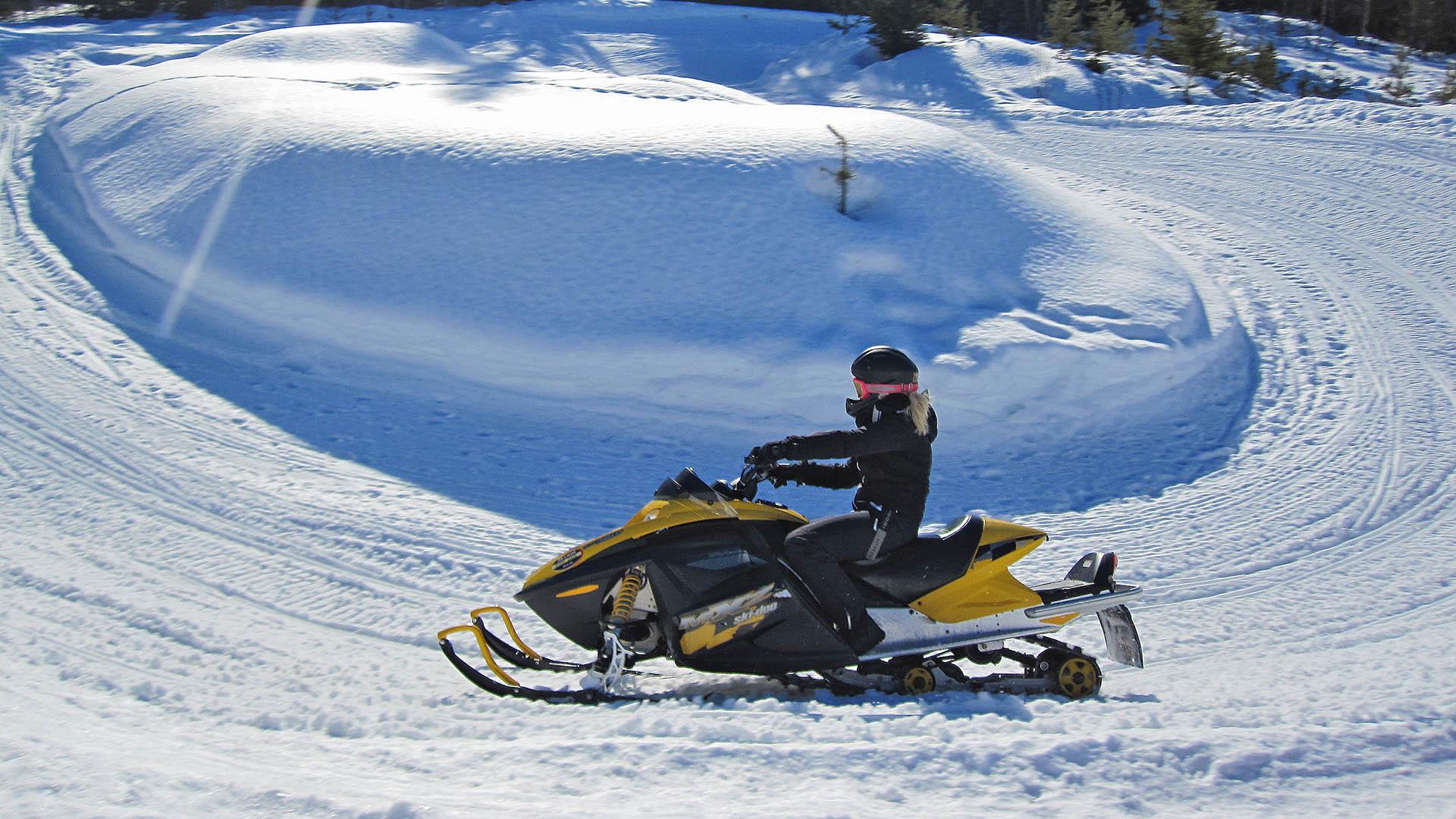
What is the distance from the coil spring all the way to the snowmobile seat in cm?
83

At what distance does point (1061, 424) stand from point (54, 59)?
17387 mm

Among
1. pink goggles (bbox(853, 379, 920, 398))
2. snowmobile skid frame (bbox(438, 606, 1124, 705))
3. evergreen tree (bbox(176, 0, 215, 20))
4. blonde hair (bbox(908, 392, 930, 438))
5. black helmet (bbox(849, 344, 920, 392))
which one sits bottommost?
snowmobile skid frame (bbox(438, 606, 1124, 705))

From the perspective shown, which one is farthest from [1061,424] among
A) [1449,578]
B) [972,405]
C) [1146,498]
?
[1449,578]

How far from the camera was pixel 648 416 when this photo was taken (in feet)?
23.3

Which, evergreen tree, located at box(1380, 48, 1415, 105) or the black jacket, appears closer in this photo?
the black jacket

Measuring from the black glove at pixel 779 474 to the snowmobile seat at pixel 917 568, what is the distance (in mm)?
430

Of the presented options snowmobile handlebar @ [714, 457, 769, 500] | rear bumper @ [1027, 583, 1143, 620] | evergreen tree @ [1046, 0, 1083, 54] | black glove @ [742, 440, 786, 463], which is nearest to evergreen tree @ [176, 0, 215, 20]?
evergreen tree @ [1046, 0, 1083, 54]

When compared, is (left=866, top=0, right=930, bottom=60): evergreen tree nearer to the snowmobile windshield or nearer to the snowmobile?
Result: the snowmobile

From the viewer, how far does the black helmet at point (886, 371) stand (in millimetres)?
3928

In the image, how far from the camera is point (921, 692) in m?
4.10

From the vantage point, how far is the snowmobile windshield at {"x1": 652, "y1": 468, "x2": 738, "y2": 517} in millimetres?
4051

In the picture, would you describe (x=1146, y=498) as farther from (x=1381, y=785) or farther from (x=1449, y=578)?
(x=1381, y=785)

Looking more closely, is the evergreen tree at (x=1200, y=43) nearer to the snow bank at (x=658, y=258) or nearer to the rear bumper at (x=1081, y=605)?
the snow bank at (x=658, y=258)

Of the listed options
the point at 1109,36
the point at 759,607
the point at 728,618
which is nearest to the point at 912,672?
the point at 759,607
